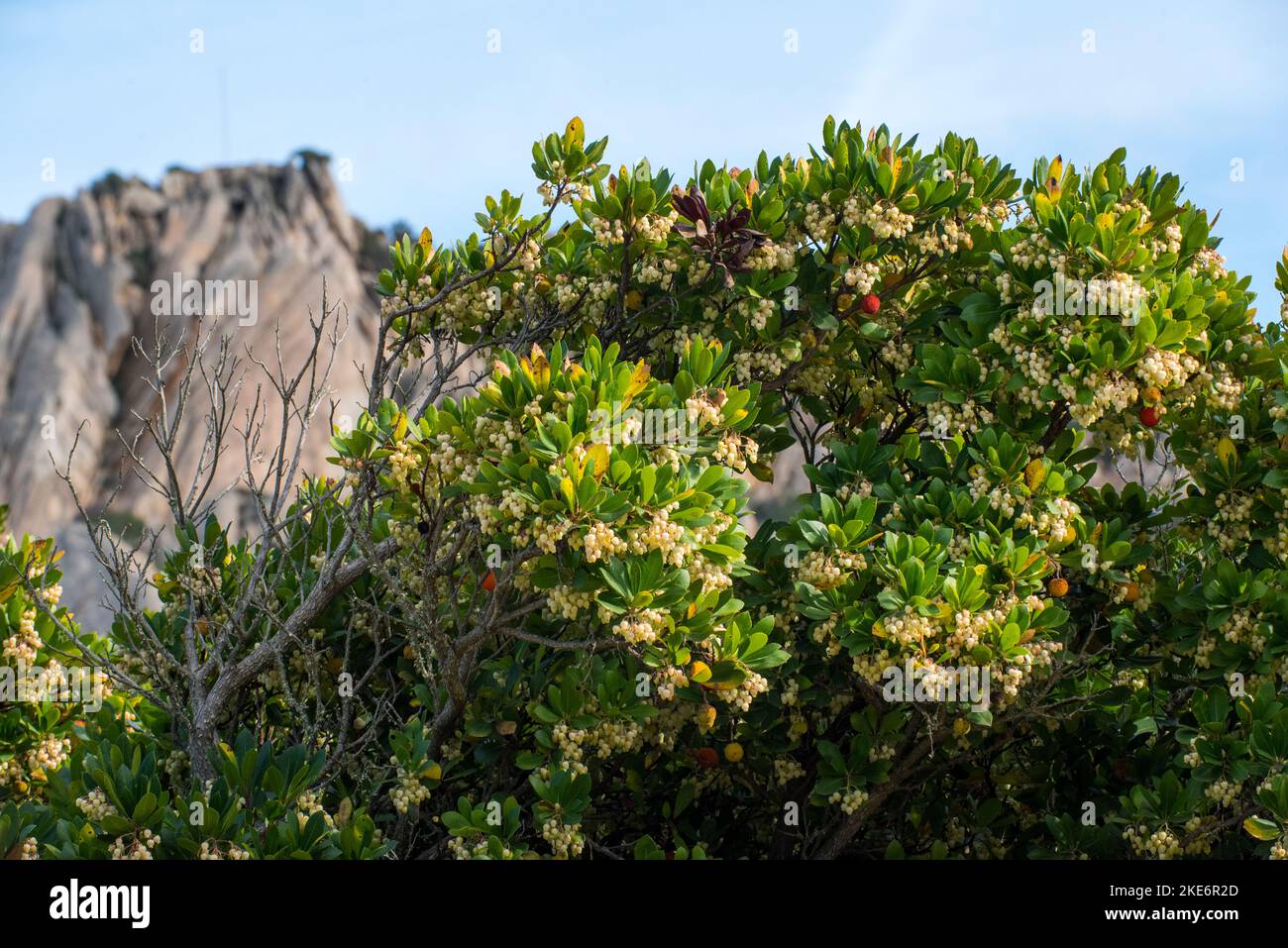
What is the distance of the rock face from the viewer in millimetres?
45844

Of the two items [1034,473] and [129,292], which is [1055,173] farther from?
[129,292]

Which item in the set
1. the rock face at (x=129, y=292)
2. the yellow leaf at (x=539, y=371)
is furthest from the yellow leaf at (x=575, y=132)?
the rock face at (x=129, y=292)

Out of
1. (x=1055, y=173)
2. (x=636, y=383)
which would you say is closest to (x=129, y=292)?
(x=1055, y=173)

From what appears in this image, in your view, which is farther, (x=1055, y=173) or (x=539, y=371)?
(x=1055, y=173)

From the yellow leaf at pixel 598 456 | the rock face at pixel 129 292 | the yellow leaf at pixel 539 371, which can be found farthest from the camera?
the rock face at pixel 129 292

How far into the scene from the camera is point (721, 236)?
6.44 meters

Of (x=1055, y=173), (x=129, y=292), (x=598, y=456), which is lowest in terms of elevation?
(x=598, y=456)

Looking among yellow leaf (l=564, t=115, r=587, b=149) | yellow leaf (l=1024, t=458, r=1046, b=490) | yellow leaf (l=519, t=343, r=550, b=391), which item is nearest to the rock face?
yellow leaf (l=564, t=115, r=587, b=149)

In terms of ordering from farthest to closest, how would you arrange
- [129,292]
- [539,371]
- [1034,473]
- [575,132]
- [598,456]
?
[129,292], [575,132], [1034,473], [539,371], [598,456]

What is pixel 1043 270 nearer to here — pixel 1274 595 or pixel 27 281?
pixel 1274 595

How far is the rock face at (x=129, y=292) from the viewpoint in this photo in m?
45.8

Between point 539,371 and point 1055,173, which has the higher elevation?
point 1055,173

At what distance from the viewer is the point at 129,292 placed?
5156cm

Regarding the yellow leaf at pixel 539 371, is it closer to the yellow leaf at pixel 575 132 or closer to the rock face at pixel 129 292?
the yellow leaf at pixel 575 132
